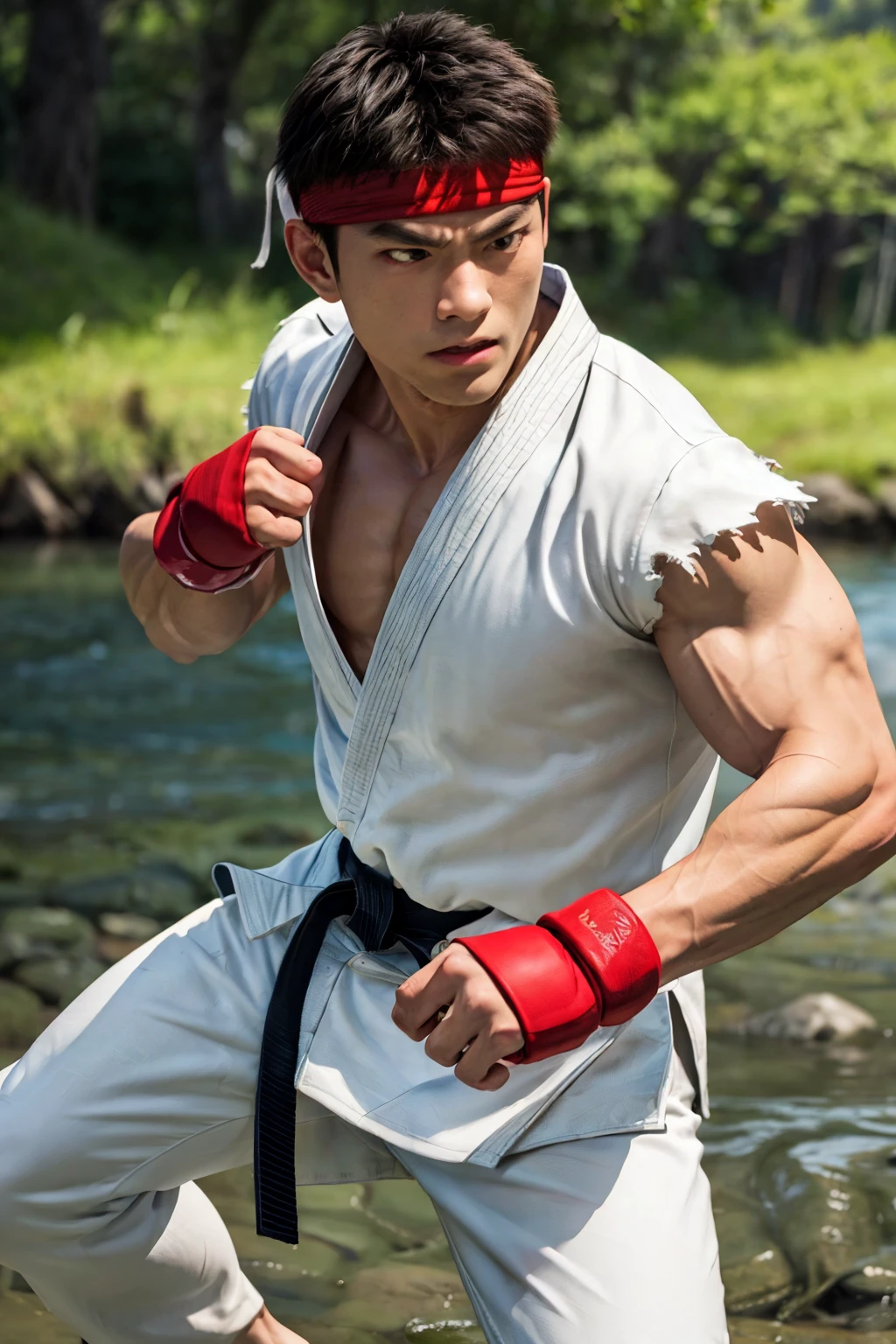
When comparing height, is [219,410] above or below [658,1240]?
below

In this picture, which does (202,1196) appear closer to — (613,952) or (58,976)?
(613,952)

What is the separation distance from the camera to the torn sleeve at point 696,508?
168 centimetres

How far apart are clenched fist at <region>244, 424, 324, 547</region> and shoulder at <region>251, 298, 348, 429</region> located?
245 mm

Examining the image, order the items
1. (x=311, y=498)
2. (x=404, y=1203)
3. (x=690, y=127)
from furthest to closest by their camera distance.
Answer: (x=690, y=127)
(x=404, y=1203)
(x=311, y=498)

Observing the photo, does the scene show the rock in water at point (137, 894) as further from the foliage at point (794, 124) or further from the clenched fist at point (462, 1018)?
the foliage at point (794, 124)

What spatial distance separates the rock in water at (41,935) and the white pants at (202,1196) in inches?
96.7

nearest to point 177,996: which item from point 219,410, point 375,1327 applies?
point 375,1327

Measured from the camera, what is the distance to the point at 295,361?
90.1 inches

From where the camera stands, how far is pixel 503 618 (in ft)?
5.94

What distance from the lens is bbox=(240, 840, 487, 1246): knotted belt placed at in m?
2.00

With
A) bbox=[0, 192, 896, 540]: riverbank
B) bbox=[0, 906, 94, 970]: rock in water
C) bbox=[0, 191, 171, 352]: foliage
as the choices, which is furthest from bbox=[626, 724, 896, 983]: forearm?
bbox=[0, 191, 171, 352]: foliage

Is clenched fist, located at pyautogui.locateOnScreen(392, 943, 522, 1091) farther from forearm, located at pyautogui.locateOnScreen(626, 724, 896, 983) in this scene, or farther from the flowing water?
the flowing water

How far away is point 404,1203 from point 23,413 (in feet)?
39.3

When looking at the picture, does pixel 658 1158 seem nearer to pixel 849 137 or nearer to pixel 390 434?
pixel 390 434
